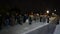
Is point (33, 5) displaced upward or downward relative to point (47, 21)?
upward

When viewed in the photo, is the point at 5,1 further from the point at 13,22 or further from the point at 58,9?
the point at 58,9

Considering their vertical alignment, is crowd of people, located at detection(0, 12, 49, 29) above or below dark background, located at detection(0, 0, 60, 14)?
below

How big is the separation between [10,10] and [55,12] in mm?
381

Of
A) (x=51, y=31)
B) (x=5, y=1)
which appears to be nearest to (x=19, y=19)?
(x=5, y=1)

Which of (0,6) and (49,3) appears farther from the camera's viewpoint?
(49,3)

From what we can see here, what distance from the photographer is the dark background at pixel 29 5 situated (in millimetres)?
643

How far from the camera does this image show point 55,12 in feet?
2.85

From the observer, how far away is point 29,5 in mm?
786

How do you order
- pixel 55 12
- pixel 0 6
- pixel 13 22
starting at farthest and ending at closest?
pixel 55 12, pixel 13 22, pixel 0 6

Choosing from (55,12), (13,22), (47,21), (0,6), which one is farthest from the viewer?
(47,21)

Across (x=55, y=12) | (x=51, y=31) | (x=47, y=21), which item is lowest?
(x=51, y=31)

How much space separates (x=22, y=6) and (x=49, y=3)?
9.6 inches

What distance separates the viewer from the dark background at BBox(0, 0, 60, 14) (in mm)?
643

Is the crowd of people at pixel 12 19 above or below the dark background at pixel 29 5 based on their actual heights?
below
